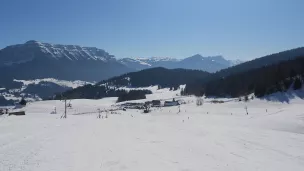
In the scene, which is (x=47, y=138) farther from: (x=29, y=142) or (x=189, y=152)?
(x=189, y=152)

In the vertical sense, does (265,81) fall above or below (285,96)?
above

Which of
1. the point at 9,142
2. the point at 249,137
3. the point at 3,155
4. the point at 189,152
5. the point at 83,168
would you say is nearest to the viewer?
the point at 83,168

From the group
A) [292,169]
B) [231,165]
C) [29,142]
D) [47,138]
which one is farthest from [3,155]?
[292,169]

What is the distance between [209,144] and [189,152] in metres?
4.01

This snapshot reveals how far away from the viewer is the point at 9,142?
23047 mm

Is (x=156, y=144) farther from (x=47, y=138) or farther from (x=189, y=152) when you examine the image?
(x=47, y=138)

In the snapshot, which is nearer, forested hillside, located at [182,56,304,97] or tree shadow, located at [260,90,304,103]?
tree shadow, located at [260,90,304,103]

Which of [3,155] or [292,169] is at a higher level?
[3,155]

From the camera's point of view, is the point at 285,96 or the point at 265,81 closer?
the point at 285,96

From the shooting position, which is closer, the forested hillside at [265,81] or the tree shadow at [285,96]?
the tree shadow at [285,96]

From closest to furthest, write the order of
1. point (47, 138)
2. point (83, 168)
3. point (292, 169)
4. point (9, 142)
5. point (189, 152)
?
1. point (83, 168)
2. point (292, 169)
3. point (189, 152)
4. point (9, 142)
5. point (47, 138)

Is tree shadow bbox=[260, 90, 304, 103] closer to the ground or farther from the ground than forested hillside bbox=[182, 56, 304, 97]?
closer to the ground

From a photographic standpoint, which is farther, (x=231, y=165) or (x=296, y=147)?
(x=296, y=147)

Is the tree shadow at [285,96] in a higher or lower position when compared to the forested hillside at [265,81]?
lower
